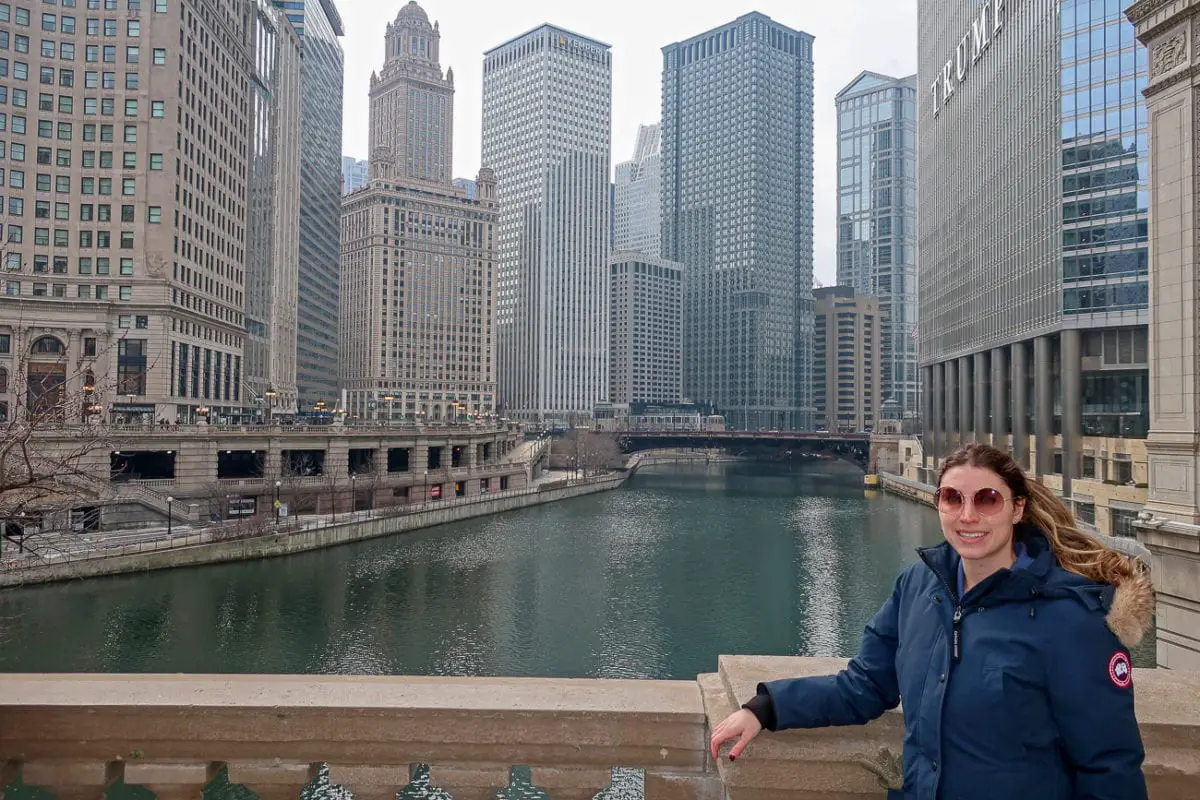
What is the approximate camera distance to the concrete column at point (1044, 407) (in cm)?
6962

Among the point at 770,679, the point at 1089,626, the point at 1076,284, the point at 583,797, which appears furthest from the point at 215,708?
the point at 1076,284

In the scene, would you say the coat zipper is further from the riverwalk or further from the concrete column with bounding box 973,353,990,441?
the concrete column with bounding box 973,353,990,441

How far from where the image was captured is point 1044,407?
69.2 m

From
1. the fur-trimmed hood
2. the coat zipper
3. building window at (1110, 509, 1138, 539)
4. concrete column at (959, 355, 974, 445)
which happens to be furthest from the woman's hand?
concrete column at (959, 355, 974, 445)

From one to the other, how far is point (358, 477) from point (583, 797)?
3026 inches

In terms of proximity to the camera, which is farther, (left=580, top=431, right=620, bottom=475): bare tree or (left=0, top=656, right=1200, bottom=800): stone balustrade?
(left=580, top=431, right=620, bottom=475): bare tree

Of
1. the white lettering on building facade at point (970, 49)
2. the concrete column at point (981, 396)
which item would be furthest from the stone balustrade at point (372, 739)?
the white lettering on building facade at point (970, 49)

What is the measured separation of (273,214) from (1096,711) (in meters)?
153

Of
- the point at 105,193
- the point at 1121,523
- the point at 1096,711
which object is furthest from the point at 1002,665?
the point at 105,193

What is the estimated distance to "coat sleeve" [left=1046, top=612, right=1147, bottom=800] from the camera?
3.47 meters

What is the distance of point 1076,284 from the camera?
214 feet

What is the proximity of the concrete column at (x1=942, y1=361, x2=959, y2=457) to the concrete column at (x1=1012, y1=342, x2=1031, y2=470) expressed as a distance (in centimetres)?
2376

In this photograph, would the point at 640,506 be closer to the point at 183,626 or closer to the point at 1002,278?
the point at 1002,278

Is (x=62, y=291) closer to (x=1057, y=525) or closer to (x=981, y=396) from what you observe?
(x=1057, y=525)
